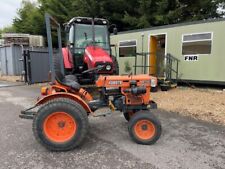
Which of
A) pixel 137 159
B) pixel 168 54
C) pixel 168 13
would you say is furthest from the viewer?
pixel 168 13

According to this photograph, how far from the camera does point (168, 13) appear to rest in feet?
45.2

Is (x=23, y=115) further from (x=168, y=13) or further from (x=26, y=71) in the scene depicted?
(x=168, y=13)

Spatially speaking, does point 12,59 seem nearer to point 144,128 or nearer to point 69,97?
point 69,97

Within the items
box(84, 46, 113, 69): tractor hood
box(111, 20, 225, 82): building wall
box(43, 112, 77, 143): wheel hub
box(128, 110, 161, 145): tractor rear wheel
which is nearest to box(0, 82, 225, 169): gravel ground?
box(128, 110, 161, 145): tractor rear wheel

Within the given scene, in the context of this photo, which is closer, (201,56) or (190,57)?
(201,56)

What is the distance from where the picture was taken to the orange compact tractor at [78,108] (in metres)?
3.21

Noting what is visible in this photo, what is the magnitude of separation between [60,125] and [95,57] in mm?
3586

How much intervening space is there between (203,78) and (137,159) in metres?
6.67

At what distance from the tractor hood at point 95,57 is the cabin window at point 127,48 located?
4103 mm

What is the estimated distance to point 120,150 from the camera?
10.6ft

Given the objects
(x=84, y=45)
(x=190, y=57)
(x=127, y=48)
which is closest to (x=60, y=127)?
(x=84, y=45)

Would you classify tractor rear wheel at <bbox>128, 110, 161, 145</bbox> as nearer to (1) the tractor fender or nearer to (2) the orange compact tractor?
(2) the orange compact tractor

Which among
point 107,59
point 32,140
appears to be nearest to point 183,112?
point 107,59

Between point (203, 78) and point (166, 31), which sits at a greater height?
point (166, 31)
